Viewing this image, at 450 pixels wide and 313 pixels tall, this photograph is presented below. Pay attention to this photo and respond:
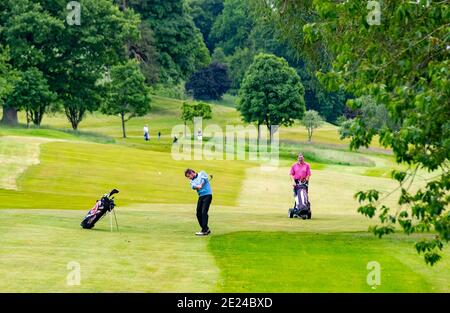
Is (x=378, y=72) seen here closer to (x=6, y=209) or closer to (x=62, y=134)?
(x=6, y=209)

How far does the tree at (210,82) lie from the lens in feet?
491

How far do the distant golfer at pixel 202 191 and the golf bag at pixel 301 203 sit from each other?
7313 millimetres

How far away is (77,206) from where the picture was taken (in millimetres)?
37469

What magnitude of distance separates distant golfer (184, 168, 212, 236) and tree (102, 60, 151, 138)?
71474 millimetres

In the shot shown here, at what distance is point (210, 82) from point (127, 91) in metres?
52.8

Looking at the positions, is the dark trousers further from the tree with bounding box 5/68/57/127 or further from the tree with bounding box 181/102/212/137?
the tree with bounding box 181/102/212/137

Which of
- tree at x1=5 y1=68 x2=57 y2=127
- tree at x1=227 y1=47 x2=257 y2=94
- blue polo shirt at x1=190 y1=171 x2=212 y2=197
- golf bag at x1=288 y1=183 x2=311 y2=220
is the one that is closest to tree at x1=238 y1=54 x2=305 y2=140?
tree at x1=5 y1=68 x2=57 y2=127

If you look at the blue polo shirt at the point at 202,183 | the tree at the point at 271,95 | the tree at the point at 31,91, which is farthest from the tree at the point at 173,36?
the blue polo shirt at the point at 202,183

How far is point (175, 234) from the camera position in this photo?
26547mm

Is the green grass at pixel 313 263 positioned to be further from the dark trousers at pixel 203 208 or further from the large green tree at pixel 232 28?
the large green tree at pixel 232 28

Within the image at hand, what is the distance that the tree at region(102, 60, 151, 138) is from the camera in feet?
321

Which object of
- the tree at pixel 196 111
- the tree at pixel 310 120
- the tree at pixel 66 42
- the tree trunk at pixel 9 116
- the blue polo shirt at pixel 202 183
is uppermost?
the tree at pixel 66 42

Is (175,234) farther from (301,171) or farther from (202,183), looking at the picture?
(301,171)

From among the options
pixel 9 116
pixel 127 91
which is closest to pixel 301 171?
pixel 9 116
